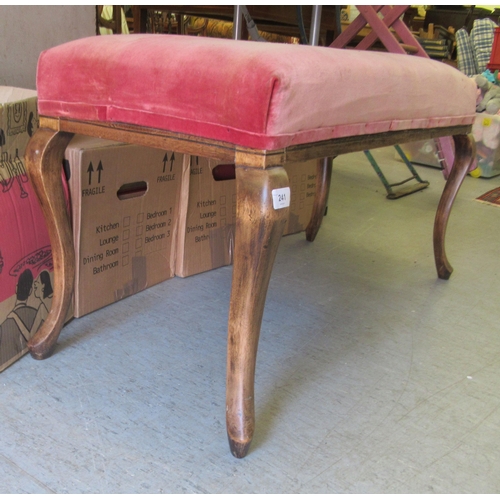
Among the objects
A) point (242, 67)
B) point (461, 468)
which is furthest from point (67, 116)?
point (461, 468)

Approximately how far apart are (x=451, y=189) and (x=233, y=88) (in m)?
0.85

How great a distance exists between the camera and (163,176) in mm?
1163

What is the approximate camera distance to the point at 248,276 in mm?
642

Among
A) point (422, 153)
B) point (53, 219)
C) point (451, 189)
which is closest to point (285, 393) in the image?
point (53, 219)

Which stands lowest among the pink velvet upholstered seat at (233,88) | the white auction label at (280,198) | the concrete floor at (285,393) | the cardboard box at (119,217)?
the concrete floor at (285,393)

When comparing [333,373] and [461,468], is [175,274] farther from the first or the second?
[461,468]

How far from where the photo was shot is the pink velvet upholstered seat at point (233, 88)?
0.59 meters

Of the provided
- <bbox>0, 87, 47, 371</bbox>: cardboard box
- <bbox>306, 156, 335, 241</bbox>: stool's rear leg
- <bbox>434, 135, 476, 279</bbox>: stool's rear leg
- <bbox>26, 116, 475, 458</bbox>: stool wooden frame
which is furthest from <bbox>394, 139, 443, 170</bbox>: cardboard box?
<bbox>0, 87, 47, 371</bbox>: cardboard box

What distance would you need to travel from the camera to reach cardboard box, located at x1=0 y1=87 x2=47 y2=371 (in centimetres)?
87

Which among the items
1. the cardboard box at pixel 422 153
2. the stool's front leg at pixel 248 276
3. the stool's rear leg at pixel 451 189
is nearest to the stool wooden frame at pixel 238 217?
the stool's front leg at pixel 248 276

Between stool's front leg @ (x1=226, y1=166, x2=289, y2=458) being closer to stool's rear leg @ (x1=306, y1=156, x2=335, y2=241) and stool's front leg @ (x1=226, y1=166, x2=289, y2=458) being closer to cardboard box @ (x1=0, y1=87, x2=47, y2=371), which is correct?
cardboard box @ (x1=0, y1=87, x2=47, y2=371)

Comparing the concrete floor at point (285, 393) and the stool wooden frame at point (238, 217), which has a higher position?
the stool wooden frame at point (238, 217)

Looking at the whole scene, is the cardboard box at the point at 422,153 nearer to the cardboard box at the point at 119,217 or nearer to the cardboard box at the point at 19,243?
the cardboard box at the point at 119,217

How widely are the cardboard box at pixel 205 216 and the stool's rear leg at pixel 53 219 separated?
37cm
